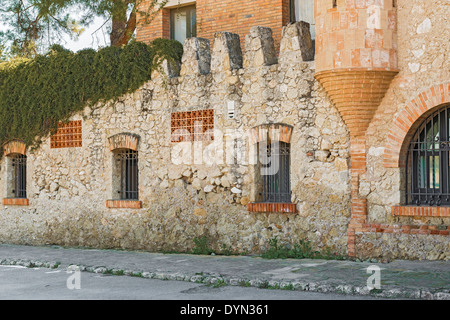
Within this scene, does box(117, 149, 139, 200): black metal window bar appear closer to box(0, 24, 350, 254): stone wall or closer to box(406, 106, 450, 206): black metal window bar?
box(0, 24, 350, 254): stone wall

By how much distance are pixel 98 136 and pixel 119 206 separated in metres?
1.76

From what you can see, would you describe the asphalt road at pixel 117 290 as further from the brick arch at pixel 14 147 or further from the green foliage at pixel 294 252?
the brick arch at pixel 14 147

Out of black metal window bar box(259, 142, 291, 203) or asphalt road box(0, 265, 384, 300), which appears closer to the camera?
asphalt road box(0, 265, 384, 300)

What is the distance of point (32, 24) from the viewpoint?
22.0 meters

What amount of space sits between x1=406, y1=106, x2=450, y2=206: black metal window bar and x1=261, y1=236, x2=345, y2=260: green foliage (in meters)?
1.84

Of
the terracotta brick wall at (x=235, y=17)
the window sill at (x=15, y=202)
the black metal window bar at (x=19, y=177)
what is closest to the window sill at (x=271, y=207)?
the terracotta brick wall at (x=235, y=17)

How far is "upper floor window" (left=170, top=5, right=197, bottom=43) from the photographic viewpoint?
17.4 meters

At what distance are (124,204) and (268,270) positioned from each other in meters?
5.11

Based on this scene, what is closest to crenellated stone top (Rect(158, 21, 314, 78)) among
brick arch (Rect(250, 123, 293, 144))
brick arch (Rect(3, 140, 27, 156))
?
brick arch (Rect(250, 123, 293, 144))

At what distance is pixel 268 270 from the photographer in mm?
10453

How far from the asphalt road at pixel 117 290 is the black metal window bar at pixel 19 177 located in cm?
→ 626

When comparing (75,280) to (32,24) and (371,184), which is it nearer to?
(371,184)

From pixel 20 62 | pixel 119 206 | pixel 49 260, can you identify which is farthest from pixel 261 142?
pixel 20 62

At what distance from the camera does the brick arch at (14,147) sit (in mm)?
16469
